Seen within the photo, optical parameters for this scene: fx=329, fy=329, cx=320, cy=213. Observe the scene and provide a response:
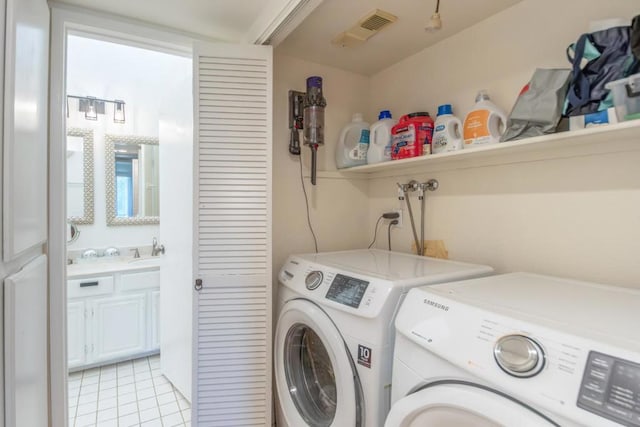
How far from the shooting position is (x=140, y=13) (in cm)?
153

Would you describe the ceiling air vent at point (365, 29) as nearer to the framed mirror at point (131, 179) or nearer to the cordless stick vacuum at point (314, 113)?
the cordless stick vacuum at point (314, 113)

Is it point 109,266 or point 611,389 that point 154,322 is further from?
point 611,389

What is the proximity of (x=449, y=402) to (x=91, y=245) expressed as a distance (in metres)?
3.14

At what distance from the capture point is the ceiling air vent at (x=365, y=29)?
1.52 metres

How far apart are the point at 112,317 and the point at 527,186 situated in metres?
2.94

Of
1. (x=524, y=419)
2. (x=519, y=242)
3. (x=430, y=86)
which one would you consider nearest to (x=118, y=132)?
(x=430, y=86)

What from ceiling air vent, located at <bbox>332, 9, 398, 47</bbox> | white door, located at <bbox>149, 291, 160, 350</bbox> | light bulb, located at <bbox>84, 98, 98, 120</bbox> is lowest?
white door, located at <bbox>149, 291, 160, 350</bbox>

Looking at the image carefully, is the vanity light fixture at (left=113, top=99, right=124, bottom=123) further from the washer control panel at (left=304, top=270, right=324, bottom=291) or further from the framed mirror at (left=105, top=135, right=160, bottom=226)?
the washer control panel at (left=304, top=270, right=324, bottom=291)

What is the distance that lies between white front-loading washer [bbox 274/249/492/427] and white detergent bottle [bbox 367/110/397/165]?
0.55 m

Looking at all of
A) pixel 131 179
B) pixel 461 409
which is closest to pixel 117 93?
pixel 131 179

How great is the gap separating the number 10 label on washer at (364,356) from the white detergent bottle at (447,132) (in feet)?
3.17

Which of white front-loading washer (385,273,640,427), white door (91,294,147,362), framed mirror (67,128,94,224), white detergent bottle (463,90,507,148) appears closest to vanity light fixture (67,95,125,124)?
framed mirror (67,128,94,224)

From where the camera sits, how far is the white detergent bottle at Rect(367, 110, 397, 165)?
1.86 meters

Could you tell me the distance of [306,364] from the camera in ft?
5.32
